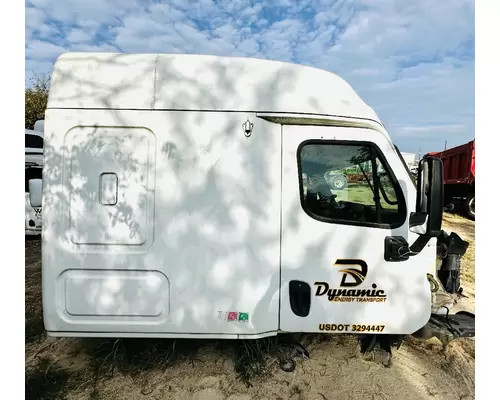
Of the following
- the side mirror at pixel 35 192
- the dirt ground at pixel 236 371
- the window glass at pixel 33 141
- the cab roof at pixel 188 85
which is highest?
the window glass at pixel 33 141

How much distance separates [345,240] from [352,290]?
17.5 inches

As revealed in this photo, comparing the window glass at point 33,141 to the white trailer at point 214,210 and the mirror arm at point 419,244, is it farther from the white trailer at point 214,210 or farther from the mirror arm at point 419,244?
the mirror arm at point 419,244

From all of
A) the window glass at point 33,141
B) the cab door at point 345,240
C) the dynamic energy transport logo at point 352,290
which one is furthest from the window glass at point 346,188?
the window glass at point 33,141

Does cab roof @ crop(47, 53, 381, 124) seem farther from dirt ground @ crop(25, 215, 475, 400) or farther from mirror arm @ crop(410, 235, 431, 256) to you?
dirt ground @ crop(25, 215, 475, 400)

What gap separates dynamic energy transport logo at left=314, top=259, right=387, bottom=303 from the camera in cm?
266

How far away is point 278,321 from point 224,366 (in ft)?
3.06

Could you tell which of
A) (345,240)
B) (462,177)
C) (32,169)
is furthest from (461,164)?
(32,169)

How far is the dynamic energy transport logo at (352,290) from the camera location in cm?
266

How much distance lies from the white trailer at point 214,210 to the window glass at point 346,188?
16 mm

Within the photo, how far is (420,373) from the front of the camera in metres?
3.12

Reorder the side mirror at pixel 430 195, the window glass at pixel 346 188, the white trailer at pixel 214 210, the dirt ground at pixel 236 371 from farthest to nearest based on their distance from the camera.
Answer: the dirt ground at pixel 236 371 < the window glass at pixel 346 188 < the white trailer at pixel 214 210 < the side mirror at pixel 430 195

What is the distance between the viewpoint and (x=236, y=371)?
3100mm

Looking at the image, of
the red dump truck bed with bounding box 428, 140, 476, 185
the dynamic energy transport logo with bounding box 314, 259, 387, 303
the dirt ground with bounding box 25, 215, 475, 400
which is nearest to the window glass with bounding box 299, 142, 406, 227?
the dynamic energy transport logo with bounding box 314, 259, 387, 303
